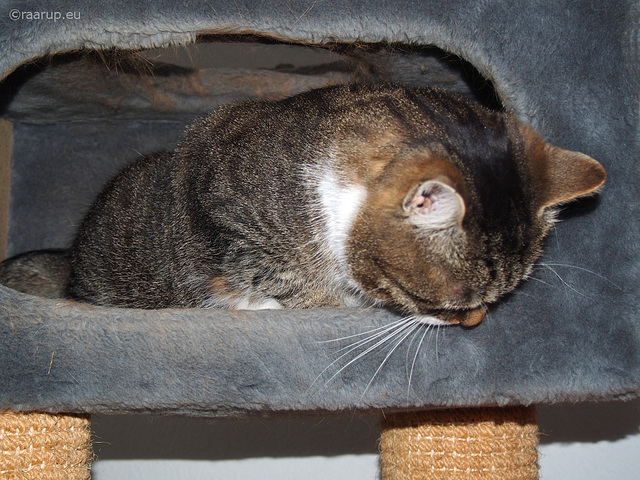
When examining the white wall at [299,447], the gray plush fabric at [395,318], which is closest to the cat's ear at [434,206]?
the gray plush fabric at [395,318]

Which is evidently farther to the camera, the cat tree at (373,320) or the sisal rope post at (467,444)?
the sisal rope post at (467,444)

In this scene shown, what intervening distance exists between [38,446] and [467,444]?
0.82 m

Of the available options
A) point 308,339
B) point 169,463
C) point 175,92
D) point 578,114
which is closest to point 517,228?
point 578,114

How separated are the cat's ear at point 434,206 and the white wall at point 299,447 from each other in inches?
33.8

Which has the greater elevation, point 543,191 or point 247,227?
point 543,191

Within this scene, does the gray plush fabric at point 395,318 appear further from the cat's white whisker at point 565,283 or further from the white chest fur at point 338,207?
the white chest fur at point 338,207

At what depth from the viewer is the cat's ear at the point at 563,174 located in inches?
42.1

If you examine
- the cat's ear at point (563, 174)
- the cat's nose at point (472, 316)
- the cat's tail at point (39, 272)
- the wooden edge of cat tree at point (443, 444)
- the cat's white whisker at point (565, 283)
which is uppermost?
the cat's ear at point (563, 174)

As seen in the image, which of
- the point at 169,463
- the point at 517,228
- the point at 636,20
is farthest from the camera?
the point at 169,463

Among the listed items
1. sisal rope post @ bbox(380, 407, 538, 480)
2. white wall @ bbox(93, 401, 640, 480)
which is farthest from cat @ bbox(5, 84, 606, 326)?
white wall @ bbox(93, 401, 640, 480)

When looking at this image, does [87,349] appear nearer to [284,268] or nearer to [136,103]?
[284,268]

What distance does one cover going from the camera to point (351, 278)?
1.16 metres

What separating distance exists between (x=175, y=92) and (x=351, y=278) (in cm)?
88

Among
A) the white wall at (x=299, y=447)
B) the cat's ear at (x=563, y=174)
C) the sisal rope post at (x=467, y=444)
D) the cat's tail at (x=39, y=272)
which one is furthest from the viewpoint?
the white wall at (x=299, y=447)
